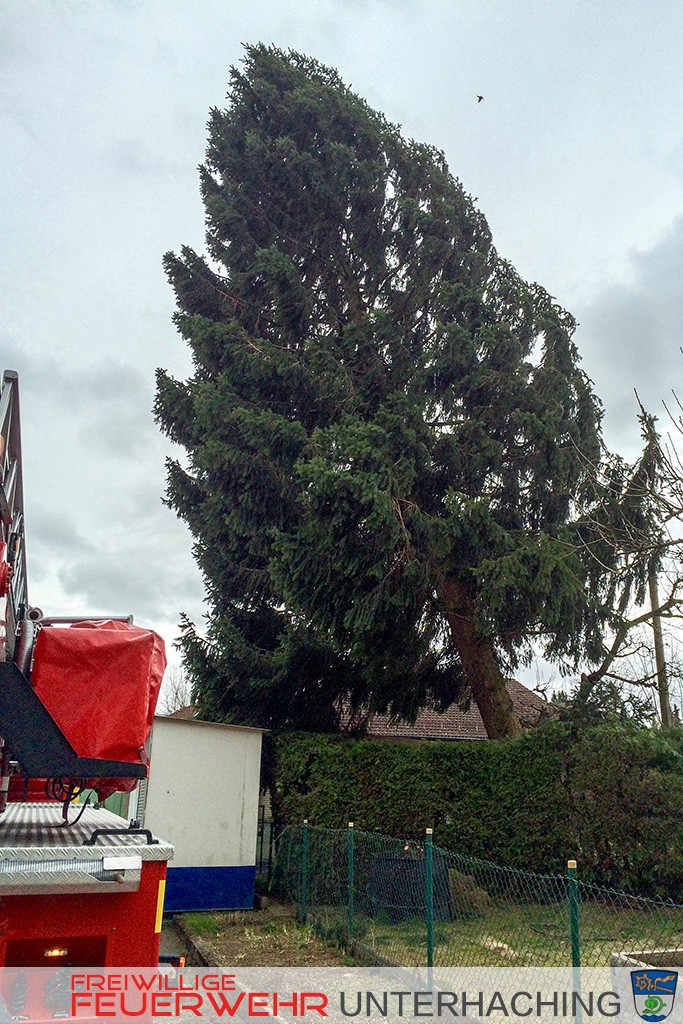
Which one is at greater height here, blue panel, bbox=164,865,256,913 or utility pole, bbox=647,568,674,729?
utility pole, bbox=647,568,674,729

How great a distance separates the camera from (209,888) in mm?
11453

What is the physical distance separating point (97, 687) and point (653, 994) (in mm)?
5005

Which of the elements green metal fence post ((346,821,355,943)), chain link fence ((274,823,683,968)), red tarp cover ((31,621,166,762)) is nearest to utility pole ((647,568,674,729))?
chain link fence ((274,823,683,968))

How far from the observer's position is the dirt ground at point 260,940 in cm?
864

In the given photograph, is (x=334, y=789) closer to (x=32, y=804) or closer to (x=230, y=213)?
(x=32, y=804)

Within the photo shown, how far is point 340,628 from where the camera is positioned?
1273 cm

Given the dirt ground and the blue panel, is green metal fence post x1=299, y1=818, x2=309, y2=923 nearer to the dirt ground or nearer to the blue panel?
the dirt ground

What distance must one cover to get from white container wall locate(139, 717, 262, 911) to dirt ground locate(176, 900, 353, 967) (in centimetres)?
36

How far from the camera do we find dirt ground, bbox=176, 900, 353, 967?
28.4 feet

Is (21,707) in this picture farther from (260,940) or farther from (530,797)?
(530,797)

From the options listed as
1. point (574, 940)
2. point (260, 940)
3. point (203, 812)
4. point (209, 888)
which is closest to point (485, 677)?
point (203, 812)

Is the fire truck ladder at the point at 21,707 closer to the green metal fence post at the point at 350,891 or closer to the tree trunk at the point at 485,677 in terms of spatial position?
the green metal fence post at the point at 350,891

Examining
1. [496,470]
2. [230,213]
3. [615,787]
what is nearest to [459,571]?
[496,470]

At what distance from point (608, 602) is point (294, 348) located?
719 centimetres
